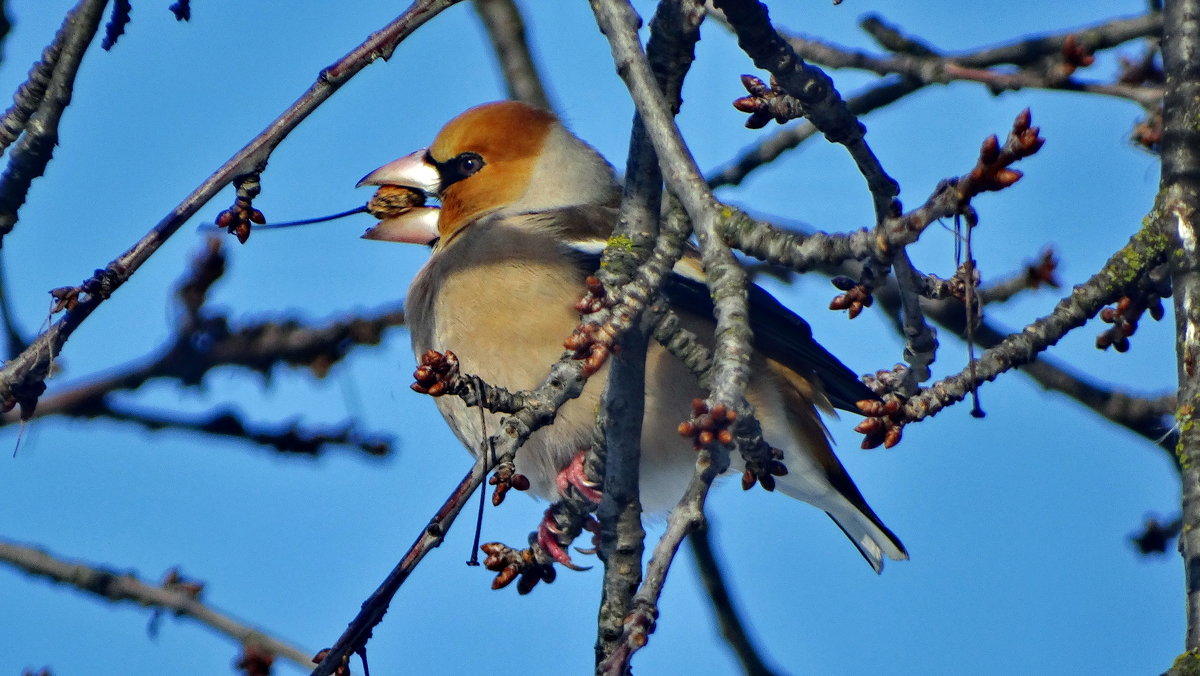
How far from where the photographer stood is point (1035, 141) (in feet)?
5.43

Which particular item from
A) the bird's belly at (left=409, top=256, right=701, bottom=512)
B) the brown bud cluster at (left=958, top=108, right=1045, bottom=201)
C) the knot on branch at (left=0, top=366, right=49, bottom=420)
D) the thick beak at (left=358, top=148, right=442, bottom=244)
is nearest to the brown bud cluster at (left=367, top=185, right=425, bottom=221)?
the thick beak at (left=358, top=148, right=442, bottom=244)

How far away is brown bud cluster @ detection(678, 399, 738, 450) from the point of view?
1.71 meters

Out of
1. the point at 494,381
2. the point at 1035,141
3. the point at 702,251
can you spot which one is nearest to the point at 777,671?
the point at 494,381

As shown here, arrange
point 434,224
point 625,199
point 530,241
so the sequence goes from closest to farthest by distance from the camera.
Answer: point 625,199 < point 530,241 < point 434,224

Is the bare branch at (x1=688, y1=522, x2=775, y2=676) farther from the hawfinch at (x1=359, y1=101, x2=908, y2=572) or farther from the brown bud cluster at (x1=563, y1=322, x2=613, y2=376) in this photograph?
the brown bud cluster at (x1=563, y1=322, x2=613, y2=376)

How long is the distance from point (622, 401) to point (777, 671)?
2.29 meters

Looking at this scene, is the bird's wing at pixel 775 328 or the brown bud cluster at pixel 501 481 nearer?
the brown bud cluster at pixel 501 481

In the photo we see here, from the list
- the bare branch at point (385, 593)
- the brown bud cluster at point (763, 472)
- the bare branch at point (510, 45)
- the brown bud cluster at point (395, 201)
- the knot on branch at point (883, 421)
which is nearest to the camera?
the bare branch at point (385, 593)

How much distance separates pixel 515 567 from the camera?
107 inches

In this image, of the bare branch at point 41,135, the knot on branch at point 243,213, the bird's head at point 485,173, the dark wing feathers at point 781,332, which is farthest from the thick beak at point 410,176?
the knot on branch at point 243,213

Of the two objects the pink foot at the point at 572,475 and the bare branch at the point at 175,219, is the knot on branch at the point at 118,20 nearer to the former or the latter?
the bare branch at the point at 175,219

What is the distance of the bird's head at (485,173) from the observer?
4707 millimetres

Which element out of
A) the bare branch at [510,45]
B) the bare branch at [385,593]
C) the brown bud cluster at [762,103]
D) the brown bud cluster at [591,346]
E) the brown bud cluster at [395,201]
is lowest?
the bare branch at [385,593]

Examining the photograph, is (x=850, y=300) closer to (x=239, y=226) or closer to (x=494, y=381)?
(x=239, y=226)
